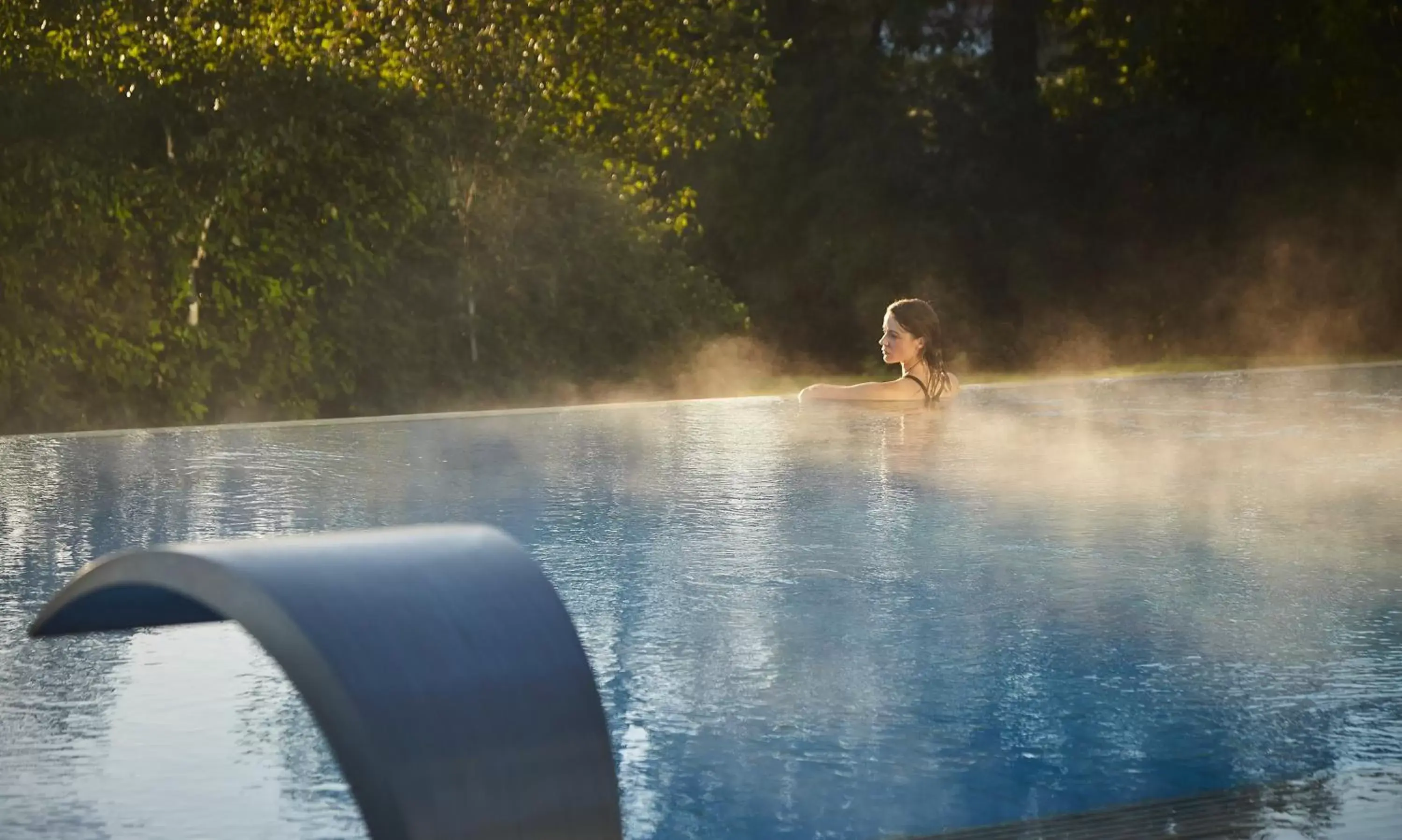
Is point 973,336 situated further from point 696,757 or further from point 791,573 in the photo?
point 696,757

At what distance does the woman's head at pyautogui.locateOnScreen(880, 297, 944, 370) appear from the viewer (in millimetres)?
11391

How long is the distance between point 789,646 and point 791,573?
128 centimetres

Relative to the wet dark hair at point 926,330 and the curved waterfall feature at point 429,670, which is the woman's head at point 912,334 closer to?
the wet dark hair at point 926,330

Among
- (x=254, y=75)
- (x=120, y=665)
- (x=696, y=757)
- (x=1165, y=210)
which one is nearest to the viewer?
(x=696, y=757)

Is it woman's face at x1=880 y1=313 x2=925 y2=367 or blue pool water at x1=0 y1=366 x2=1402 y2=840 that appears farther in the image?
woman's face at x1=880 y1=313 x2=925 y2=367

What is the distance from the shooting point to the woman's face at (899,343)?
11.4m

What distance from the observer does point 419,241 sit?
49.6ft

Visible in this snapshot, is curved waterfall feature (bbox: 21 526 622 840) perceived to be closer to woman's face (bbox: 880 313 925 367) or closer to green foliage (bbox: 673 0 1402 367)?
woman's face (bbox: 880 313 925 367)

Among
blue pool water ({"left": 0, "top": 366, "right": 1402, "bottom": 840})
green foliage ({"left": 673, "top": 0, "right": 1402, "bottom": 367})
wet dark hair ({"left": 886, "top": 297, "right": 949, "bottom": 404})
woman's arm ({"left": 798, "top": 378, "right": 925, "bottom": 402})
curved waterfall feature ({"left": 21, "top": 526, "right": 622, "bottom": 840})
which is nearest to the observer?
curved waterfall feature ({"left": 21, "top": 526, "right": 622, "bottom": 840})

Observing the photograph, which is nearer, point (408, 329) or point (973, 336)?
point (408, 329)

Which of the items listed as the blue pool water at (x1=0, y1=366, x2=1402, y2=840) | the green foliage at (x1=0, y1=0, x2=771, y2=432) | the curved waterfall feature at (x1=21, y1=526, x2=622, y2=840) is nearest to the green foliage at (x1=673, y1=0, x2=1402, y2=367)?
the green foliage at (x1=0, y1=0, x2=771, y2=432)

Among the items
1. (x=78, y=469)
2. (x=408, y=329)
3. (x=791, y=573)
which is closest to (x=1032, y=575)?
(x=791, y=573)

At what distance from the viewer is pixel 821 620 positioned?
583 centimetres

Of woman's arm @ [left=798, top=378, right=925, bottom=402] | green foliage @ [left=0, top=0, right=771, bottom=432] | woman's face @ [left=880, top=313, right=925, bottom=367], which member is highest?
green foliage @ [left=0, top=0, right=771, bottom=432]
